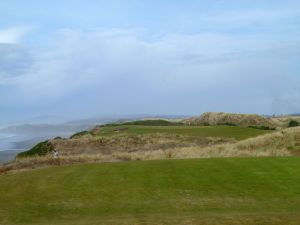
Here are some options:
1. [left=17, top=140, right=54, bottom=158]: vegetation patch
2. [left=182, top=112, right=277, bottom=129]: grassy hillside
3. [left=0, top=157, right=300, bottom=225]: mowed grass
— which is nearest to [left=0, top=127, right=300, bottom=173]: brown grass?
[left=17, top=140, right=54, bottom=158]: vegetation patch

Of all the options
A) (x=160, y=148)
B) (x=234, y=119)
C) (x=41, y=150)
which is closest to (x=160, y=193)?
(x=160, y=148)

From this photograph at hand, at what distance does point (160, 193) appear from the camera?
20750mm

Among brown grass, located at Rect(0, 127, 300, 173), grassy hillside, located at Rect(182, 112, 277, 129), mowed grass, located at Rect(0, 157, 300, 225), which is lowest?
mowed grass, located at Rect(0, 157, 300, 225)

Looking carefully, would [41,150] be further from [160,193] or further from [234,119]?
[234,119]

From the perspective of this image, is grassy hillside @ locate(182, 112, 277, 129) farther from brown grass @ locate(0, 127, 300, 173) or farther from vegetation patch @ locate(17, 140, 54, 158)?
vegetation patch @ locate(17, 140, 54, 158)

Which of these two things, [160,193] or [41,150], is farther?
[41,150]

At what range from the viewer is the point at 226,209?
58.4 feet

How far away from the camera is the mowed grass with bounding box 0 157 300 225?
1611cm

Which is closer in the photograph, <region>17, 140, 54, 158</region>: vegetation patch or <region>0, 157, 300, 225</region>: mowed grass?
<region>0, 157, 300, 225</region>: mowed grass

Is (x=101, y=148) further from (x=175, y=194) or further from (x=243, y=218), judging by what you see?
(x=243, y=218)

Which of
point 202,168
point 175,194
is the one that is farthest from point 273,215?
point 202,168

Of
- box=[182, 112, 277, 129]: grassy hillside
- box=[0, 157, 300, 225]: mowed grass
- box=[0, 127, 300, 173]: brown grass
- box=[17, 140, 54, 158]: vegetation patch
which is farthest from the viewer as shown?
box=[182, 112, 277, 129]: grassy hillside

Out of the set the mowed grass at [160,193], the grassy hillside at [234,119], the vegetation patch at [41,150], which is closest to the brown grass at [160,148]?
the vegetation patch at [41,150]

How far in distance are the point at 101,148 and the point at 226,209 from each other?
125ft
